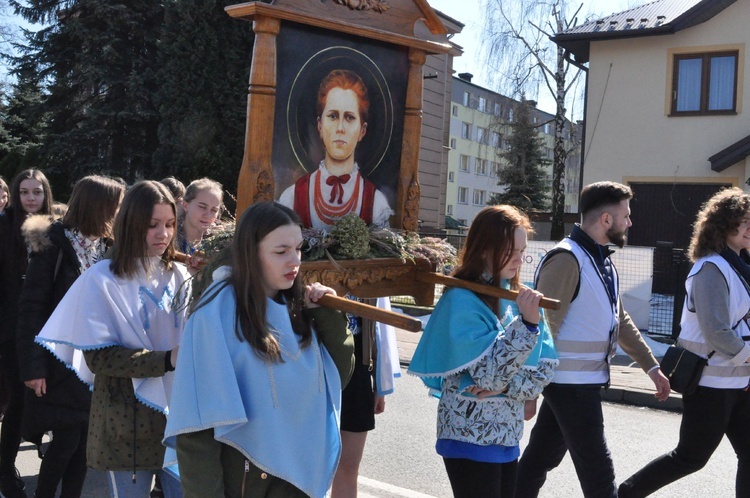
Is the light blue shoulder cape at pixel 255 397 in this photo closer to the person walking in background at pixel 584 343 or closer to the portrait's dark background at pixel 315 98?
the portrait's dark background at pixel 315 98

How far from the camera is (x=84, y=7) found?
76.8 feet

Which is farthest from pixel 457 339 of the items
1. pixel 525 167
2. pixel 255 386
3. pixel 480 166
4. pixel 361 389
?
pixel 480 166

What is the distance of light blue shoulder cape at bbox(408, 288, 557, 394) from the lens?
3201 millimetres

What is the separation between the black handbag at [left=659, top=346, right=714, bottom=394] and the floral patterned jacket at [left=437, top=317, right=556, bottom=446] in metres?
1.38

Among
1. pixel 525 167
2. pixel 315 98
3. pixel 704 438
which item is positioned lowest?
pixel 704 438

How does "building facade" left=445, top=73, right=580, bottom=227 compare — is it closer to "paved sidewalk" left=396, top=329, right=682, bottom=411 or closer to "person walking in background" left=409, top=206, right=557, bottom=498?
"paved sidewalk" left=396, top=329, right=682, bottom=411

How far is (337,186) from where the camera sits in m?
3.59

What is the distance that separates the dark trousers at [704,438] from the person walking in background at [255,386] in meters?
2.53

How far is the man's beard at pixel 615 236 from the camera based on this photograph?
13.8 ft

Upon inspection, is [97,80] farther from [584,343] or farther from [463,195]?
[463,195]

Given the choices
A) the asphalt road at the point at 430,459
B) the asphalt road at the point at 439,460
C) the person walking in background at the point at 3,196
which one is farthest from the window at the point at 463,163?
the person walking in background at the point at 3,196

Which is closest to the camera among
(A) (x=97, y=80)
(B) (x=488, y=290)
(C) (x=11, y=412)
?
(B) (x=488, y=290)

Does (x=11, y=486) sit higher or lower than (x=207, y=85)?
lower

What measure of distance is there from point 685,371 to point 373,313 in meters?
2.60
